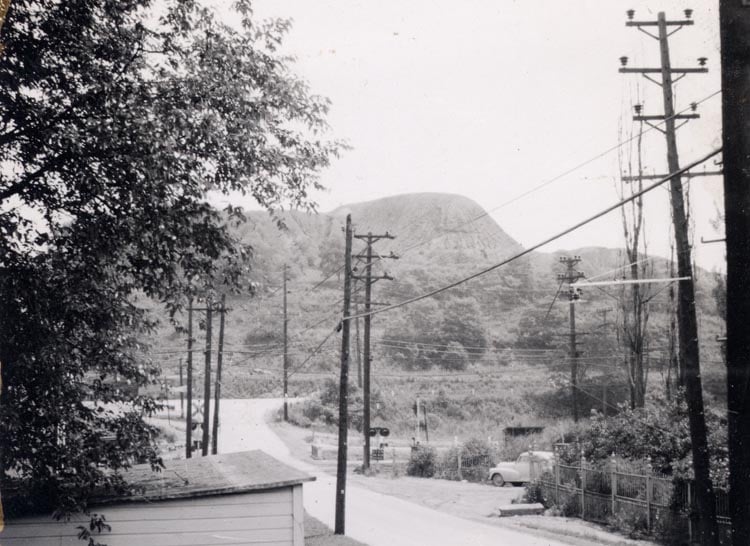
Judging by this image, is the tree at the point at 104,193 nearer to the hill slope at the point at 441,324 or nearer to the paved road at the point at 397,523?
the paved road at the point at 397,523

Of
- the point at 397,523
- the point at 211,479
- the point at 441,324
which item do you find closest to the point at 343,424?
the point at 397,523

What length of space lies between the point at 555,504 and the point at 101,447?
1839 cm

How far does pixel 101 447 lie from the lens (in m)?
7.97

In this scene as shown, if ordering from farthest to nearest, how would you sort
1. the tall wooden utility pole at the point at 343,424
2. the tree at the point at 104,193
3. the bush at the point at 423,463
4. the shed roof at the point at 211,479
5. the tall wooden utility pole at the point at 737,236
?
the bush at the point at 423,463, the tall wooden utility pole at the point at 343,424, the shed roof at the point at 211,479, the tree at the point at 104,193, the tall wooden utility pole at the point at 737,236

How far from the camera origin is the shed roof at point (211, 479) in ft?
34.1

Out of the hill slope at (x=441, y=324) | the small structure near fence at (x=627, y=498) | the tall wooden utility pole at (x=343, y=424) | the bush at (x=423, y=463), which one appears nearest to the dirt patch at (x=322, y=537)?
the tall wooden utility pole at (x=343, y=424)

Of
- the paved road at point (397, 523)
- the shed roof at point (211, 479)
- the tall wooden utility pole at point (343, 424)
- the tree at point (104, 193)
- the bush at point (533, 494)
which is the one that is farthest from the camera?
the bush at point (533, 494)

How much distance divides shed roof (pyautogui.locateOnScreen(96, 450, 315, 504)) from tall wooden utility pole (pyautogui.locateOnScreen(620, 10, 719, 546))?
294 inches

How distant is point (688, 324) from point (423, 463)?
919 inches

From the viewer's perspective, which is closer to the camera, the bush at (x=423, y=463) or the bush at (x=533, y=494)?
the bush at (x=533, y=494)

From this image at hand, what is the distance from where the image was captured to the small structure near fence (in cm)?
1680

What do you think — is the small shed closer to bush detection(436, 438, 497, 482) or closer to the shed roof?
the shed roof

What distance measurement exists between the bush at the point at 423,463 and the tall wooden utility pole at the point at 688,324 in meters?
21.3

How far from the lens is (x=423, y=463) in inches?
1350
